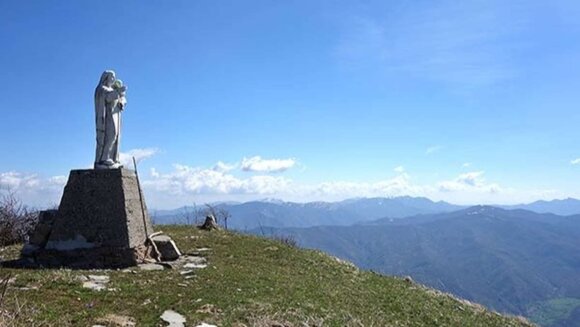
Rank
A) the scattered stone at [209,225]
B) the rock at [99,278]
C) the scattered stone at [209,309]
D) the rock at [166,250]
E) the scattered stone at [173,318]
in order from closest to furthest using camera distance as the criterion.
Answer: the scattered stone at [173,318]
the scattered stone at [209,309]
the rock at [99,278]
the rock at [166,250]
the scattered stone at [209,225]

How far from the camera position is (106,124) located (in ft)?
58.9

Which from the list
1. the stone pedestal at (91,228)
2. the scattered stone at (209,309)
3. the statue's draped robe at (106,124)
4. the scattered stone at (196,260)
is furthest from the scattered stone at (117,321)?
the statue's draped robe at (106,124)

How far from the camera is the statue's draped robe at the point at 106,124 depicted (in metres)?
17.7

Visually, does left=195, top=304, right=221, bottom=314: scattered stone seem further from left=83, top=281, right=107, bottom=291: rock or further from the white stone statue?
the white stone statue

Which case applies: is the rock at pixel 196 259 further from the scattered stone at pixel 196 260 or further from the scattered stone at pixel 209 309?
the scattered stone at pixel 209 309

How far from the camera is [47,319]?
9656mm

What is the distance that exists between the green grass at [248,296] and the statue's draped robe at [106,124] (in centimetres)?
448

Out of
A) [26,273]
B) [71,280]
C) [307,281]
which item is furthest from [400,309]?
[26,273]

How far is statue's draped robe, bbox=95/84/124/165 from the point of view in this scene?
17734 millimetres

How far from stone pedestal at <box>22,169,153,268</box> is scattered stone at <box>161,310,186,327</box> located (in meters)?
5.82

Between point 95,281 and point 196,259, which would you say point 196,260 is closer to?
point 196,259

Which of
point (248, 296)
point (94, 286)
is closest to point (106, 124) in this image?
point (94, 286)

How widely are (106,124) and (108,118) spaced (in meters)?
0.23

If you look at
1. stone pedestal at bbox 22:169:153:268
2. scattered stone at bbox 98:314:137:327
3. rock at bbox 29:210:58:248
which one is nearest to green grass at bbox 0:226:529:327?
scattered stone at bbox 98:314:137:327
